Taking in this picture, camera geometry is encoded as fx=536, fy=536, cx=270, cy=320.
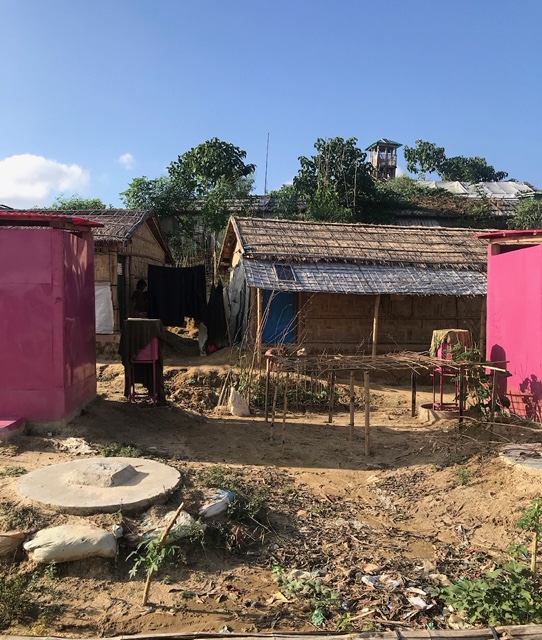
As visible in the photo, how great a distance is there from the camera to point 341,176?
A: 22.4 meters

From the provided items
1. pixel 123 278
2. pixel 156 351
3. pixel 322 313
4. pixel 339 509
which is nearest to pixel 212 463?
pixel 339 509

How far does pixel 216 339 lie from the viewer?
48.0 ft

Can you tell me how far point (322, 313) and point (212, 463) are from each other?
23.7 ft

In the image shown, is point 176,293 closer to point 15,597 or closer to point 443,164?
point 15,597

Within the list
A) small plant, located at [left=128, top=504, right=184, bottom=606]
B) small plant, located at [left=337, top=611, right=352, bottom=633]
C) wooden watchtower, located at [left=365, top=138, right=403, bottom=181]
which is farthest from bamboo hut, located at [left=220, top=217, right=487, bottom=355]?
wooden watchtower, located at [left=365, top=138, right=403, bottom=181]

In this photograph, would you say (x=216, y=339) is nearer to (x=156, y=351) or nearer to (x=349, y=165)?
(x=156, y=351)

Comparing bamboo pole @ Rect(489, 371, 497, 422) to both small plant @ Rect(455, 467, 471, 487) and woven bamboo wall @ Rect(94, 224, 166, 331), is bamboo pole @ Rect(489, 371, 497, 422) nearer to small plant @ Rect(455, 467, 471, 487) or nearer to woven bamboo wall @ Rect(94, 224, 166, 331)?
small plant @ Rect(455, 467, 471, 487)

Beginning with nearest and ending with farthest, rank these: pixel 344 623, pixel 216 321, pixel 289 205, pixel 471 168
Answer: pixel 344 623, pixel 216 321, pixel 289 205, pixel 471 168

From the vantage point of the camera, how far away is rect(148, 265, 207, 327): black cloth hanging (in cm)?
1536

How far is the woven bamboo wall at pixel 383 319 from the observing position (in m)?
13.7

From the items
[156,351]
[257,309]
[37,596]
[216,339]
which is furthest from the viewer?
[216,339]

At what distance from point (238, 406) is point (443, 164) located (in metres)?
44.1

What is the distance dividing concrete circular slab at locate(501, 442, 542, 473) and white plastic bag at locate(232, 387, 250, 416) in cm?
475

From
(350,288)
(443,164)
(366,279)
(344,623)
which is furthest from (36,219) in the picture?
(443,164)
